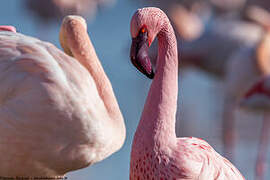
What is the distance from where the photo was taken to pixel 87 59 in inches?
109

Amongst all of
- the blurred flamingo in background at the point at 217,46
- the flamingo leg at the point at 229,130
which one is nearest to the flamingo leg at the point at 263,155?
the flamingo leg at the point at 229,130

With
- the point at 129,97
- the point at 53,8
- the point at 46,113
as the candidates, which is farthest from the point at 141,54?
the point at 53,8

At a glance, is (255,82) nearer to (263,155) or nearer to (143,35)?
(263,155)

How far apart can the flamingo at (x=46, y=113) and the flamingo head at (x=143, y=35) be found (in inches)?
22.7

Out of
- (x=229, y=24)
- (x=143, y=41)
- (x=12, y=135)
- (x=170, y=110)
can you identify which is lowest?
(x=229, y=24)

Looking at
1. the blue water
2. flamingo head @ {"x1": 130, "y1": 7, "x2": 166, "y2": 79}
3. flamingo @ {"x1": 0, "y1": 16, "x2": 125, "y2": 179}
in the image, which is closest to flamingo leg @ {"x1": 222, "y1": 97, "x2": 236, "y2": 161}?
the blue water

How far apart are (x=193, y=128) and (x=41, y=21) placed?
397 cm

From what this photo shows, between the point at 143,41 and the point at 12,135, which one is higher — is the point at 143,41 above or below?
above

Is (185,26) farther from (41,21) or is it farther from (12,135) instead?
(12,135)

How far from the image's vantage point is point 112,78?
899 cm

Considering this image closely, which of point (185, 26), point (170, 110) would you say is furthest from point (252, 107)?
point (185, 26)

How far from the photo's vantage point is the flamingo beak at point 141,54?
1.90 m

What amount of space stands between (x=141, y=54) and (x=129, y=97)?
626cm

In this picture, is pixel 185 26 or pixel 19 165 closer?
pixel 19 165
